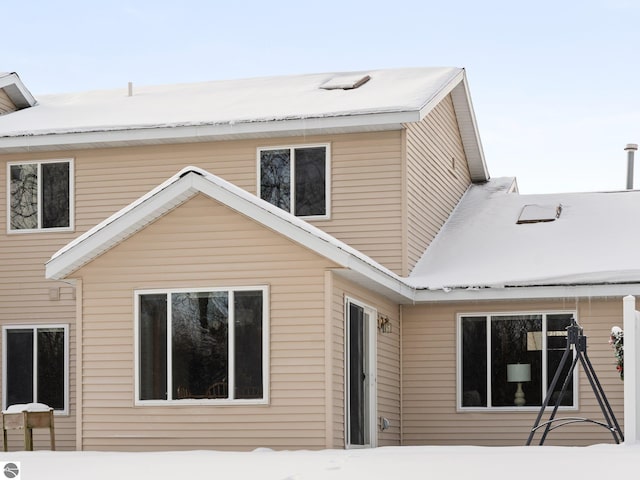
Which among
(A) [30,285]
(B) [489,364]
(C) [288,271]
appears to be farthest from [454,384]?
(A) [30,285]

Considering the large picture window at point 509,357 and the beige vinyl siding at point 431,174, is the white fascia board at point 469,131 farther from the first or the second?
the large picture window at point 509,357

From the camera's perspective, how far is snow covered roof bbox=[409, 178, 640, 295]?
1862 cm

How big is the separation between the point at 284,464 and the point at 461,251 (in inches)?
342

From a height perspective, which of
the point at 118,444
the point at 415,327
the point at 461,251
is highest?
the point at 461,251

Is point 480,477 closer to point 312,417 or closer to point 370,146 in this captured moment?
point 312,417

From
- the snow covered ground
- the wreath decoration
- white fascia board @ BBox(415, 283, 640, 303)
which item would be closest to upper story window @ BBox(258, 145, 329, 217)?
white fascia board @ BBox(415, 283, 640, 303)

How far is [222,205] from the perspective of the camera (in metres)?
15.9

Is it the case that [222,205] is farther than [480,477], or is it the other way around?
[222,205]

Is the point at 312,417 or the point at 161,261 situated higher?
the point at 161,261

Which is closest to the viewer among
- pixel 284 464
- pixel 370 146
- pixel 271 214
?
pixel 284 464

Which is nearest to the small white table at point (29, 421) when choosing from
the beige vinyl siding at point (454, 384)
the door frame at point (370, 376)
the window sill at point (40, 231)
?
the window sill at point (40, 231)

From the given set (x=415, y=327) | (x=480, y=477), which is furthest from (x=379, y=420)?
(x=480, y=477)

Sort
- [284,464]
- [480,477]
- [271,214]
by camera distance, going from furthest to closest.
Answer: [271,214], [284,464], [480,477]

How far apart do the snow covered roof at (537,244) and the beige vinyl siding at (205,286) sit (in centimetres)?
367
